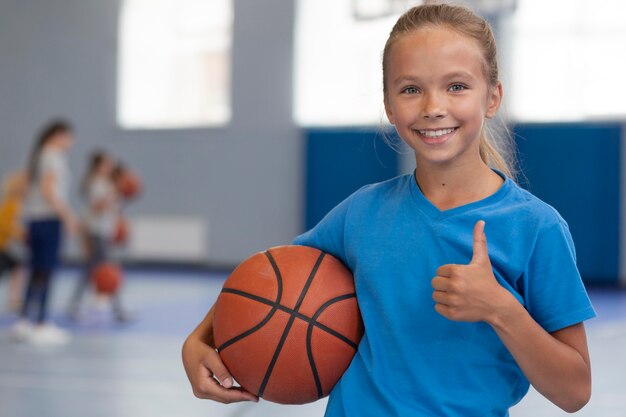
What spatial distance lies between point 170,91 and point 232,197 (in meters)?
1.64

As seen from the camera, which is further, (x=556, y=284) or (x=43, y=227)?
(x=43, y=227)

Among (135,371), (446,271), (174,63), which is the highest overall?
(174,63)

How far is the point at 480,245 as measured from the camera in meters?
1.22

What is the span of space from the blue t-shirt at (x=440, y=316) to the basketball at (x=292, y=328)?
95 millimetres

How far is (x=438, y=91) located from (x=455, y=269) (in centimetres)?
32

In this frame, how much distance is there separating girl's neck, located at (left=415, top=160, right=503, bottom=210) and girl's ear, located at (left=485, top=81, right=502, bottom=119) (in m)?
0.10

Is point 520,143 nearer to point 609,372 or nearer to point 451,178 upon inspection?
point 609,372

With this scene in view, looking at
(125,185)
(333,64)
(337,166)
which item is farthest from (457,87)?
(333,64)

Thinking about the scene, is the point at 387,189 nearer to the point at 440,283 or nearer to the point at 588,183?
the point at 440,283

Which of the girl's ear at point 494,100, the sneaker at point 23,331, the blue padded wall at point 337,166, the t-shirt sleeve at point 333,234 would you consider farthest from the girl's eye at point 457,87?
the blue padded wall at point 337,166

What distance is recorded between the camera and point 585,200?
8.18 meters

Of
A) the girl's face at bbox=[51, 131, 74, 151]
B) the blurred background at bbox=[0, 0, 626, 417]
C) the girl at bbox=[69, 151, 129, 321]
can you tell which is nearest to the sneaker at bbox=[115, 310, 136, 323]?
the girl at bbox=[69, 151, 129, 321]

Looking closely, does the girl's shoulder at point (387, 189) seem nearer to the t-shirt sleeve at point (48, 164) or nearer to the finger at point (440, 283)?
the finger at point (440, 283)

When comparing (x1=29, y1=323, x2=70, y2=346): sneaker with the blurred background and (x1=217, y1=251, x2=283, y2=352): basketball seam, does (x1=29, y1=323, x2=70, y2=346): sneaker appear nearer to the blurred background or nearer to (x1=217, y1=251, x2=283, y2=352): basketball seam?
the blurred background
